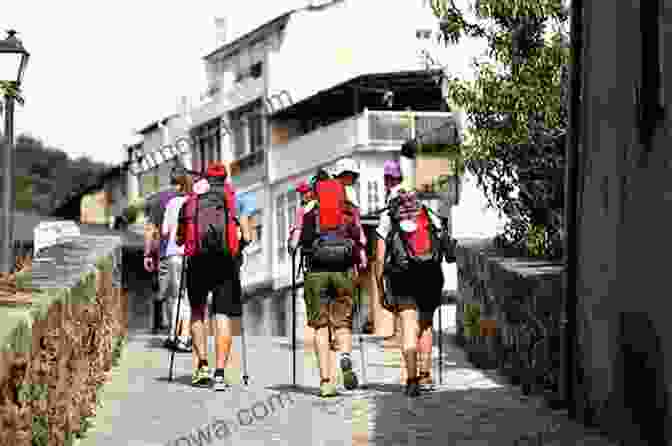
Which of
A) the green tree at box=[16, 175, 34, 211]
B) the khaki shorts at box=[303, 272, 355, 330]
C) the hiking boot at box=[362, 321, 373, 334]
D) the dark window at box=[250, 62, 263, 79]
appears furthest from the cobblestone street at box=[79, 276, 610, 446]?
the green tree at box=[16, 175, 34, 211]

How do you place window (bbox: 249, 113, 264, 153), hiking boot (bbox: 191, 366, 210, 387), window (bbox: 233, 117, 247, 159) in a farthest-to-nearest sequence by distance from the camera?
window (bbox: 233, 117, 247, 159) < window (bbox: 249, 113, 264, 153) < hiking boot (bbox: 191, 366, 210, 387)

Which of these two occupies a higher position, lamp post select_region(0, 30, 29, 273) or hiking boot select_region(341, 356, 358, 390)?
lamp post select_region(0, 30, 29, 273)

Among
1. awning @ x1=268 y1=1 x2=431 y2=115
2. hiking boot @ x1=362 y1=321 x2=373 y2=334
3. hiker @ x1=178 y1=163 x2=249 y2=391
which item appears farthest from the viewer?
awning @ x1=268 y1=1 x2=431 y2=115

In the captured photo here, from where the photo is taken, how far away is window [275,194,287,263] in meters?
58.2

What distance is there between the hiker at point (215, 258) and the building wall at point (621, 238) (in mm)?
3139

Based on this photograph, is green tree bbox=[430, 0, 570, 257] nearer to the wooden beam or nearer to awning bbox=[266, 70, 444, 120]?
awning bbox=[266, 70, 444, 120]

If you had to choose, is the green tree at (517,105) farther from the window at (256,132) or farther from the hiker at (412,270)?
the window at (256,132)

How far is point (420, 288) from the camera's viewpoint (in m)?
14.7

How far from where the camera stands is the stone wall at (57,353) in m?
7.90

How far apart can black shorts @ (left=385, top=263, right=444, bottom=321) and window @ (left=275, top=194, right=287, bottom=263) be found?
43.2m

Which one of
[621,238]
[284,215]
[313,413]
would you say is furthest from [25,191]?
[621,238]

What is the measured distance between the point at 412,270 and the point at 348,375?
104cm

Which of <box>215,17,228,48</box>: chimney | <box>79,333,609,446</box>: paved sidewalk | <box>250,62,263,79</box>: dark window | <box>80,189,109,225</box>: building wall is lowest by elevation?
<box>79,333,609,446</box>: paved sidewalk

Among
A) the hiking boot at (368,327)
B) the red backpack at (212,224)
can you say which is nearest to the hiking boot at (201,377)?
the red backpack at (212,224)
